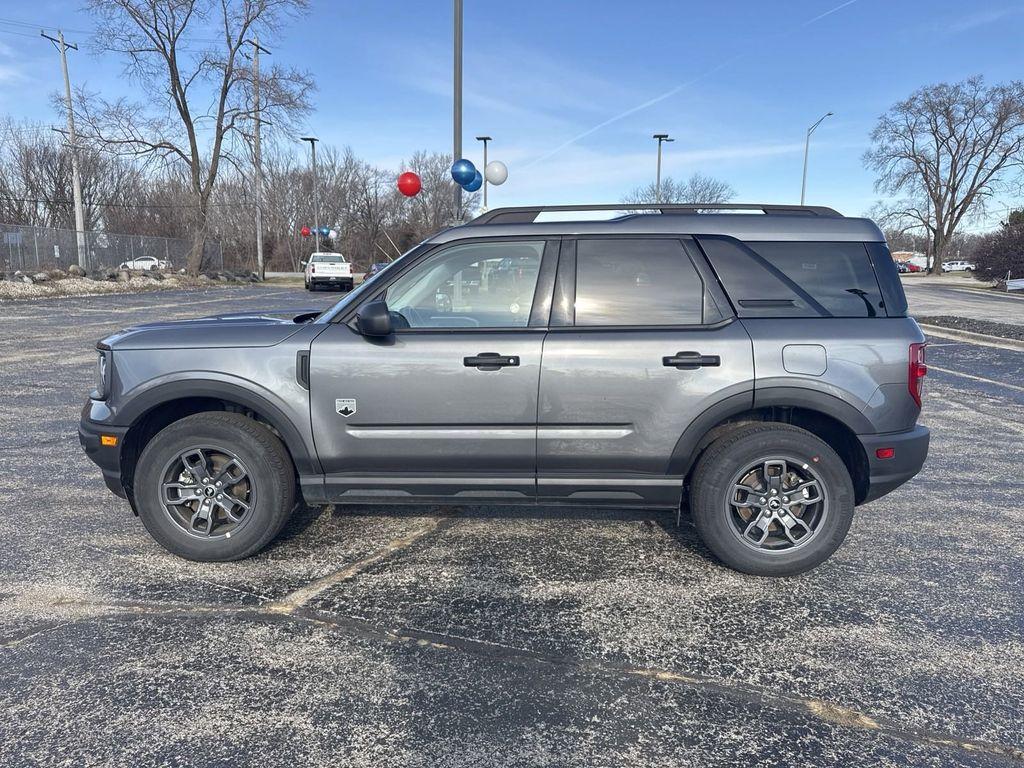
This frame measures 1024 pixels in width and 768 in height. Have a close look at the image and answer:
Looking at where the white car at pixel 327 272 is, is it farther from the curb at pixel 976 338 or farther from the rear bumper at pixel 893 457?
the rear bumper at pixel 893 457

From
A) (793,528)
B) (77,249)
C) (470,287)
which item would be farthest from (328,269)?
(793,528)

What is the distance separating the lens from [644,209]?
153 inches

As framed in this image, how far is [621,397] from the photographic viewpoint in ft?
11.2

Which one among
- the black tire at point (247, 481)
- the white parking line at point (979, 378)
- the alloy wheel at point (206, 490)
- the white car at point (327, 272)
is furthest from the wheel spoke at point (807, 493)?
the white car at point (327, 272)

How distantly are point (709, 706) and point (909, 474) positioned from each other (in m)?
1.86

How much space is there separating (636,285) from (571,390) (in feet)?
2.25

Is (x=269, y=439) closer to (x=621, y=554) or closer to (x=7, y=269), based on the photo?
(x=621, y=554)

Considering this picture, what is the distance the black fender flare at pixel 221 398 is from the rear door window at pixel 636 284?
5.38ft

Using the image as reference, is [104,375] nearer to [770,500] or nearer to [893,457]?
[770,500]

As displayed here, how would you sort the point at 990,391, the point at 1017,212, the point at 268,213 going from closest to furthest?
the point at 990,391, the point at 1017,212, the point at 268,213

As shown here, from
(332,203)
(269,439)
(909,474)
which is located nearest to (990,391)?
(909,474)

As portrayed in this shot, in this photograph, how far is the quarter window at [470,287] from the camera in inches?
142

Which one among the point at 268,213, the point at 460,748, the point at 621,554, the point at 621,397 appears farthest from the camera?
the point at 268,213

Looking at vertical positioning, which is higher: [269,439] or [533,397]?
[533,397]
